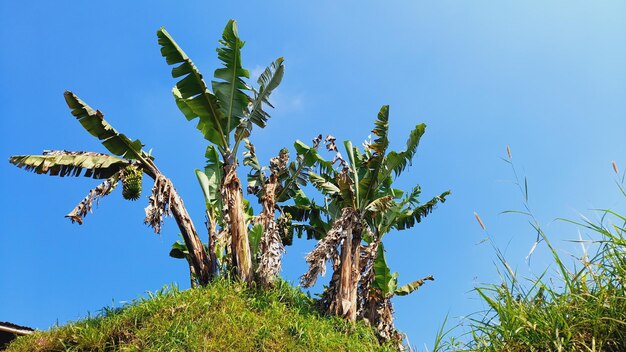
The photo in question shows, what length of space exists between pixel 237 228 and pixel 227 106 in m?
2.39

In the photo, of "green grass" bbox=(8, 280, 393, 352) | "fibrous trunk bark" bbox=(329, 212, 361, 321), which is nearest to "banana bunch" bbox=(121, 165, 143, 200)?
"green grass" bbox=(8, 280, 393, 352)

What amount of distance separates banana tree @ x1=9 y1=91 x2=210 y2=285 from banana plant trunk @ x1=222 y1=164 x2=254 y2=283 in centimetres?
62

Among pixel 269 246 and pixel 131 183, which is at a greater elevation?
pixel 131 183

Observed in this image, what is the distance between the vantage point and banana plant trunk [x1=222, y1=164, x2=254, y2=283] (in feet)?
37.6

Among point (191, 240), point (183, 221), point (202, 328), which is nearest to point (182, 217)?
point (183, 221)

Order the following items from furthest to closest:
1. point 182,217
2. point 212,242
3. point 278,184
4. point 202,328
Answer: point 278,184 → point 212,242 → point 182,217 → point 202,328

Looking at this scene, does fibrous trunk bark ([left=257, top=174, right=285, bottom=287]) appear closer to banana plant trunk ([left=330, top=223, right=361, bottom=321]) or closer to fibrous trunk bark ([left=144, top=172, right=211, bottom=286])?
fibrous trunk bark ([left=144, top=172, right=211, bottom=286])

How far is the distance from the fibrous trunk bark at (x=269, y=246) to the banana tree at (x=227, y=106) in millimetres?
275

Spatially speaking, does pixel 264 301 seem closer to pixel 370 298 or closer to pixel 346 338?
pixel 346 338

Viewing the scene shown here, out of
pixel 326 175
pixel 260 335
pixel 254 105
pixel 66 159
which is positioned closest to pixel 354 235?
pixel 326 175

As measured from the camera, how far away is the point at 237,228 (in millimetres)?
11641

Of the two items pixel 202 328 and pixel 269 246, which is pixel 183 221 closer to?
pixel 269 246

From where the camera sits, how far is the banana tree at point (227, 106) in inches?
458

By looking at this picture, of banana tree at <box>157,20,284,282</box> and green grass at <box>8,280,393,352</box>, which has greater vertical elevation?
banana tree at <box>157,20,284,282</box>
